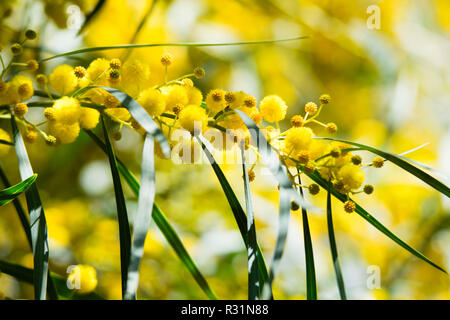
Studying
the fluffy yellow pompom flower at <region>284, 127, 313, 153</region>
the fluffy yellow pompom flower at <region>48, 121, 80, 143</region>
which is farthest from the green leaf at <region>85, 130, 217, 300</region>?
the fluffy yellow pompom flower at <region>284, 127, 313, 153</region>

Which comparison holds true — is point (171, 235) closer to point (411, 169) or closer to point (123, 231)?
point (123, 231)

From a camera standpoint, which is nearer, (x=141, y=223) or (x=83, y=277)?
(x=141, y=223)

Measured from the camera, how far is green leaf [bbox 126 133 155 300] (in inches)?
9.3

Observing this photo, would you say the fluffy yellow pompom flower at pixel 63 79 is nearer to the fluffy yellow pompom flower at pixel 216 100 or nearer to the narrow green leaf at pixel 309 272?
the fluffy yellow pompom flower at pixel 216 100

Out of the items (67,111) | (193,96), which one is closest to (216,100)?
(193,96)

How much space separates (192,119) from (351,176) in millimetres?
138

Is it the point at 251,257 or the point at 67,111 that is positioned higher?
the point at 67,111

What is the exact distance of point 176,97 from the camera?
346mm

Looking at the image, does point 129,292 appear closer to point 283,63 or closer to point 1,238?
point 1,238

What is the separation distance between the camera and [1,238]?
3.02 ft

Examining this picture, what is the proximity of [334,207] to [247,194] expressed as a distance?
3.24 ft

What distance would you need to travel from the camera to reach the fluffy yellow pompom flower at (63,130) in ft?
1.14

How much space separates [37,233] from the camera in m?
0.31

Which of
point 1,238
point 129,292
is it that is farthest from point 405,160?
point 1,238
